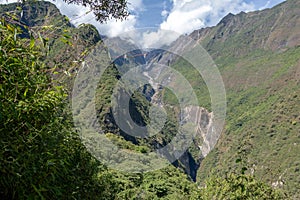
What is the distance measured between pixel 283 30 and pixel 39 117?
136467 mm

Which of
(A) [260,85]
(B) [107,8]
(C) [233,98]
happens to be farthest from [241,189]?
(C) [233,98]

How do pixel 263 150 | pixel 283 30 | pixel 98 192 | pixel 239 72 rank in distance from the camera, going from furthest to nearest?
pixel 283 30 → pixel 239 72 → pixel 263 150 → pixel 98 192

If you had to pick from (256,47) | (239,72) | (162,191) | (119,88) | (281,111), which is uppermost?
(256,47)

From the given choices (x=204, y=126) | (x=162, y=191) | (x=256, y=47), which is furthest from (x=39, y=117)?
(x=256, y=47)

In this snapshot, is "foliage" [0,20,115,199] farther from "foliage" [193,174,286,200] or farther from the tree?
"foliage" [193,174,286,200]

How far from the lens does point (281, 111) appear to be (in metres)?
64.2

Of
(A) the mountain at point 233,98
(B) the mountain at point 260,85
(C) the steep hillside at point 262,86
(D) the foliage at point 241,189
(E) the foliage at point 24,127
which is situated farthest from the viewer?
(C) the steep hillside at point 262,86

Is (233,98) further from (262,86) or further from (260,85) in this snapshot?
(262,86)

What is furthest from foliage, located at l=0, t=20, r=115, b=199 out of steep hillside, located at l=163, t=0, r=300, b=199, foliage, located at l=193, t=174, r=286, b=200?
steep hillside, located at l=163, t=0, r=300, b=199

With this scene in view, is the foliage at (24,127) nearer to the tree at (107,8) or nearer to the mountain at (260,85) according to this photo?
the tree at (107,8)

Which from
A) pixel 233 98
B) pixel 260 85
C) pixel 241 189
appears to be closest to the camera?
pixel 241 189

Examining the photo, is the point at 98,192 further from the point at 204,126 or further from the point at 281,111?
the point at 281,111

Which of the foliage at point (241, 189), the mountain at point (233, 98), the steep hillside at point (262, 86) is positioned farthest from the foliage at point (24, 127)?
the steep hillside at point (262, 86)

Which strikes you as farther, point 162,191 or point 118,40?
point 162,191
